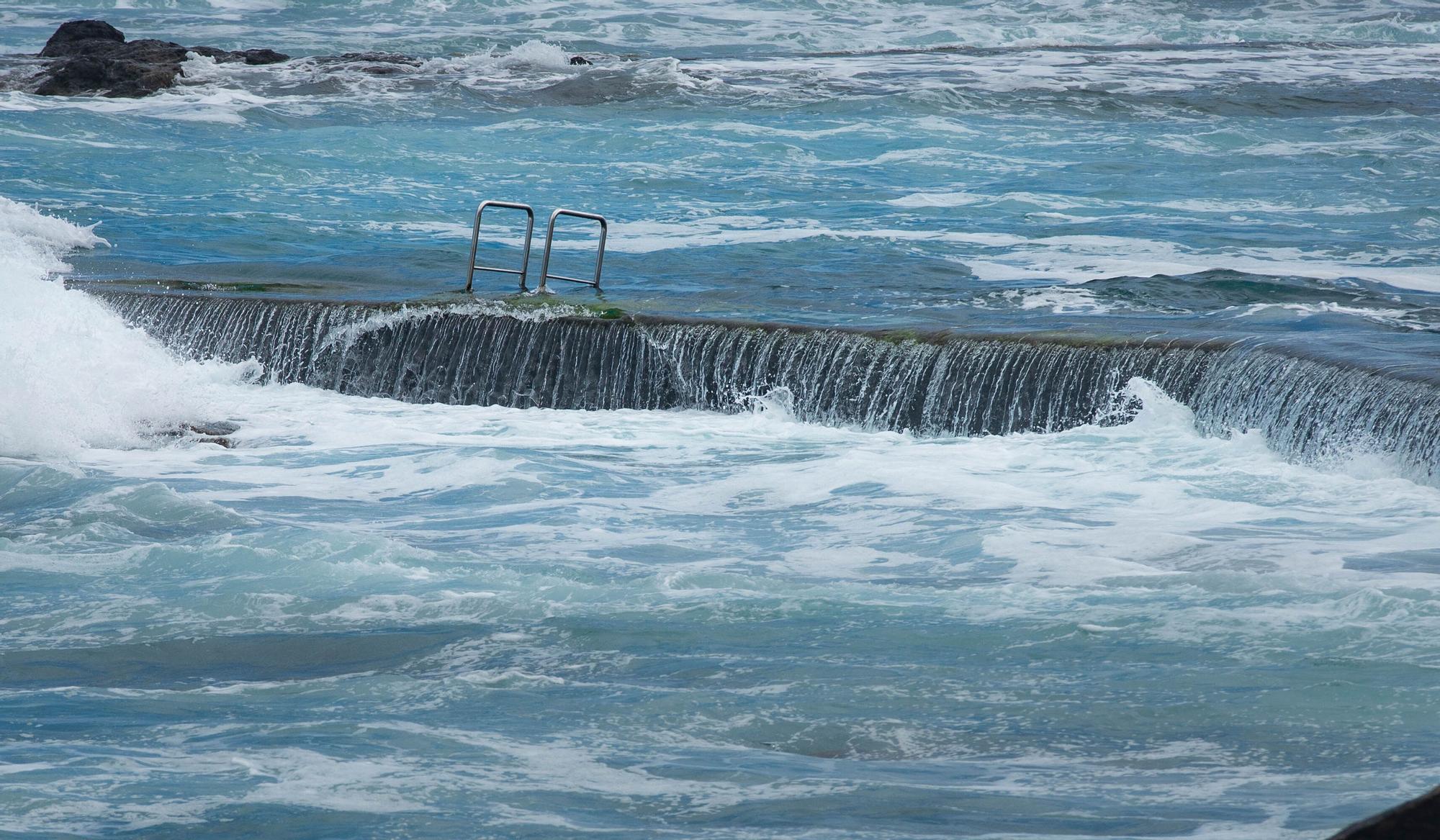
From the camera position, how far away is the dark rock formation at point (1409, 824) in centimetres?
201

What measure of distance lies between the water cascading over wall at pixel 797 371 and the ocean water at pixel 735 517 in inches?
1.3

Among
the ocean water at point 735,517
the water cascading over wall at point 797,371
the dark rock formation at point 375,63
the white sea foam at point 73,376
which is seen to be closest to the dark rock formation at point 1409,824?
the ocean water at point 735,517

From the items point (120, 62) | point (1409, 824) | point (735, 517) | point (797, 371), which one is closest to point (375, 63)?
point (120, 62)

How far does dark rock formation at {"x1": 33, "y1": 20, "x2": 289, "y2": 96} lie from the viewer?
1080 inches

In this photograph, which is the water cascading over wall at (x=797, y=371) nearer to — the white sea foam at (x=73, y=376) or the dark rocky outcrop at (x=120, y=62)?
the white sea foam at (x=73, y=376)

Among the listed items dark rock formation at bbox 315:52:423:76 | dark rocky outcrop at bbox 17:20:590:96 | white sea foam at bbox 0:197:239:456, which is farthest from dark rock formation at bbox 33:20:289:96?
white sea foam at bbox 0:197:239:456

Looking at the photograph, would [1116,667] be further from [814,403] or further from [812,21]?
[812,21]

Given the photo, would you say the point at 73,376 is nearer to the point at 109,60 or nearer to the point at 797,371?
the point at 797,371

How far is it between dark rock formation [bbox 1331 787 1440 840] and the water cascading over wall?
20.7 ft

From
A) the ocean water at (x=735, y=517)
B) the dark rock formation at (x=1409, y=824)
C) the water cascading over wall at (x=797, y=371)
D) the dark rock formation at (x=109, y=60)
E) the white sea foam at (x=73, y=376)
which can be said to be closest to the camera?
the dark rock formation at (x=1409, y=824)

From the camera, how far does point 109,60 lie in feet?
93.7

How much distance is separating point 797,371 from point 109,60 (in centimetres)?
2250

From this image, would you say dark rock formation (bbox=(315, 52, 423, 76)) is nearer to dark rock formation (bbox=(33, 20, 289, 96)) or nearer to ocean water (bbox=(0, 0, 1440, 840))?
dark rock formation (bbox=(33, 20, 289, 96))

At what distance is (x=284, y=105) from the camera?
26.9 meters
